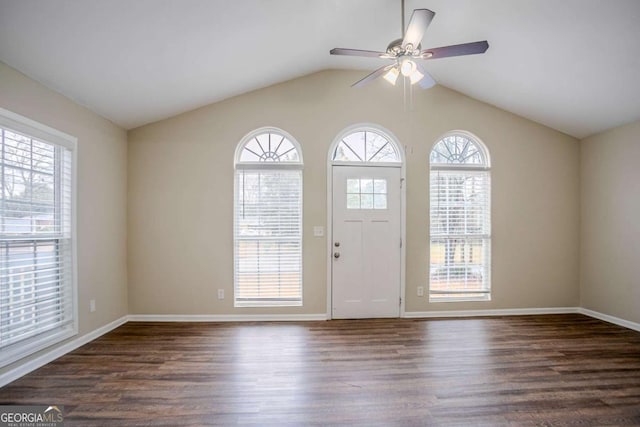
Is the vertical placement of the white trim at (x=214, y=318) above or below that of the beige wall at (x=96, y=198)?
below

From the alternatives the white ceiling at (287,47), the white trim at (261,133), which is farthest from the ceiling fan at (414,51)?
the white trim at (261,133)

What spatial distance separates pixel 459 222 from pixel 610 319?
88.0 inches

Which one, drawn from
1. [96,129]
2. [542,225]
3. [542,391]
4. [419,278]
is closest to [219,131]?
[96,129]

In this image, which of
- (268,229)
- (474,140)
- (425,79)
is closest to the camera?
(425,79)

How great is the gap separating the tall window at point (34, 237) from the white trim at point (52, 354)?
0.10 m

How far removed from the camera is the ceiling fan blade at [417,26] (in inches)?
71.9

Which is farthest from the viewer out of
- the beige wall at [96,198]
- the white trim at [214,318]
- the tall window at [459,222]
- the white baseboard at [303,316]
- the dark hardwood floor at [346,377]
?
the tall window at [459,222]

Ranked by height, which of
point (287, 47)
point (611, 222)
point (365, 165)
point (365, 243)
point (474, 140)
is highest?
point (287, 47)

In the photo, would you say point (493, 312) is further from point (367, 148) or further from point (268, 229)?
point (268, 229)

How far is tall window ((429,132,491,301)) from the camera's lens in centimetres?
399

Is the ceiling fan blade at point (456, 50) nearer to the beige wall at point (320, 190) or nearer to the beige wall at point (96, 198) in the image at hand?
the beige wall at point (320, 190)

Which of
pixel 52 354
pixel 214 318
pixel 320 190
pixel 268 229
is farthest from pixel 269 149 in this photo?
pixel 52 354

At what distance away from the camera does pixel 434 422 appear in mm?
1876

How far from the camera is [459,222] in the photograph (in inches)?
158
